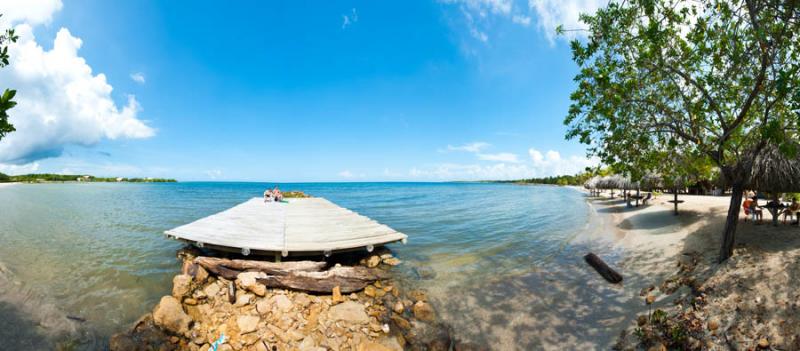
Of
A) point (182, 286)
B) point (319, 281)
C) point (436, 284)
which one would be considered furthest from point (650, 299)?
point (182, 286)

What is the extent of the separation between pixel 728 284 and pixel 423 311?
21.5 ft

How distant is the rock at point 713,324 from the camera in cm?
526

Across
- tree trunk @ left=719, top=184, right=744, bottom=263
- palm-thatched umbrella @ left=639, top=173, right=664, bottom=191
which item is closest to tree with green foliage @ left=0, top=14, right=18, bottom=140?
tree trunk @ left=719, top=184, right=744, bottom=263

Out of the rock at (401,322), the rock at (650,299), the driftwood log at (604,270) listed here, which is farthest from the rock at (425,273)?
the rock at (650,299)

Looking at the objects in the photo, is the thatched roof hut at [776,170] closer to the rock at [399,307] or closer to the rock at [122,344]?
the rock at [399,307]

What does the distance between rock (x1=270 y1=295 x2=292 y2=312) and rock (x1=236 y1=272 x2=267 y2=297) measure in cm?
54

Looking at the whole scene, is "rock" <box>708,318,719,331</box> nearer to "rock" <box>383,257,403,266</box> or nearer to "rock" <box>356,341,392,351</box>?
"rock" <box>356,341,392,351</box>

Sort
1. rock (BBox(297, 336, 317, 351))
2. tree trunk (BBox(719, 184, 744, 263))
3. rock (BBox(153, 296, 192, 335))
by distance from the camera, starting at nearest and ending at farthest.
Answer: rock (BBox(297, 336, 317, 351))
rock (BBox(153, 296, 192, 335))
tree trunk (BBox(719, 184, 744, 263))

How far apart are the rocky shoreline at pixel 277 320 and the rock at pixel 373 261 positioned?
87.6 inches

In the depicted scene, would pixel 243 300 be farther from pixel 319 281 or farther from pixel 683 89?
pixel 683 89

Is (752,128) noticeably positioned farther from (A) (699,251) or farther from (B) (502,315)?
(B) (502,315)

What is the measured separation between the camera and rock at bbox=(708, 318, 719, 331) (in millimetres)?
5256

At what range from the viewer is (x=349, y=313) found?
6.89 m

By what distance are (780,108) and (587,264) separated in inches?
252
